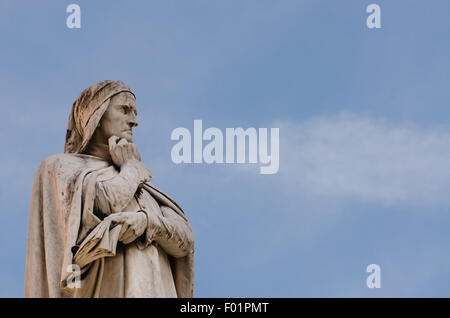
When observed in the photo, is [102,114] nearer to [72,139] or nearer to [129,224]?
[72,139]

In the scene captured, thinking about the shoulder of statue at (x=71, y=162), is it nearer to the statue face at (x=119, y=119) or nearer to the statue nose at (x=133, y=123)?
the statue face at (x=119, y=119)

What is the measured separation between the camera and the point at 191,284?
1823cm

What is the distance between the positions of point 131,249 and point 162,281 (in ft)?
2.02

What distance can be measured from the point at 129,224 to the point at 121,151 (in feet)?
5.13

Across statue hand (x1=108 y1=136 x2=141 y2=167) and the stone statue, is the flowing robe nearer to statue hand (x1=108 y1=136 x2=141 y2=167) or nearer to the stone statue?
the stone statue

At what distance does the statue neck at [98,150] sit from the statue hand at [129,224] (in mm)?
1713

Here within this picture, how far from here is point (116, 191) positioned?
17.5 metres

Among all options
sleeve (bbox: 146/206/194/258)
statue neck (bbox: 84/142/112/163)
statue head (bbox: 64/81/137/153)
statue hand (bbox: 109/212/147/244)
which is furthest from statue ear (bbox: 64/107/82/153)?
statue hand (bbox: 109/212/147/244)

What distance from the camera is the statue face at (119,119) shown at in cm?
1872

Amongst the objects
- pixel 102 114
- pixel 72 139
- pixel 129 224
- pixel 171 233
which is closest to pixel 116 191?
pixel 129 224

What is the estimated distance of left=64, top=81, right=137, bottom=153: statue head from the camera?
736 inches
